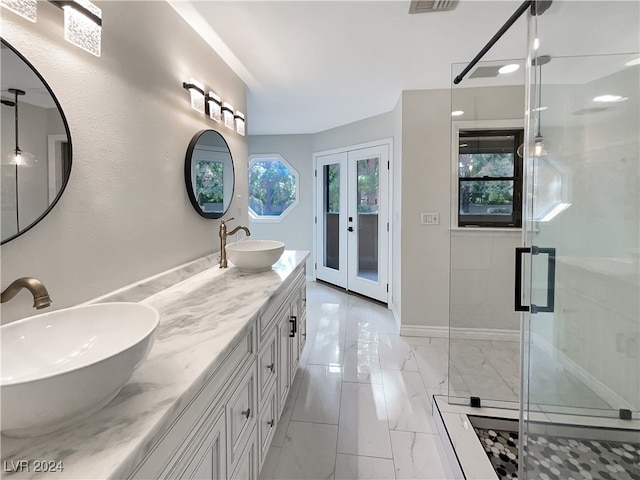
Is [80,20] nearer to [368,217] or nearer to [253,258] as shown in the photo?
[253,258]

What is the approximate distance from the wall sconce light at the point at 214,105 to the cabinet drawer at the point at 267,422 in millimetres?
1753

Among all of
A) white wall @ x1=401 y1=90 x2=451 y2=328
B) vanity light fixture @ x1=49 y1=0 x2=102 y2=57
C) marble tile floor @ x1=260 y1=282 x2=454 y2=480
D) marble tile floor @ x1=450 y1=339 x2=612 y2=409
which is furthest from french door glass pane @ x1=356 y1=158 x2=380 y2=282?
vanity light fixture @ x1=49 y1=0 x2=102 y2=57

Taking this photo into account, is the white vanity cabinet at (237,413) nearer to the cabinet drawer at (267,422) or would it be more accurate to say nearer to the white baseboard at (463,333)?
the cabinet drawer at (267,422)

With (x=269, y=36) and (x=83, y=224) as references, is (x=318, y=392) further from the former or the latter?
(x=269, y=36)

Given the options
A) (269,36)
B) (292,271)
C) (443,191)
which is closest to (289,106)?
(269,36)

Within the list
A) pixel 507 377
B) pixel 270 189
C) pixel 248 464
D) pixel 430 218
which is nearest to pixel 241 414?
pixel 248 464

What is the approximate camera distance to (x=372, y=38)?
1.99 metres

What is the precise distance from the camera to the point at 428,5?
5.42ft

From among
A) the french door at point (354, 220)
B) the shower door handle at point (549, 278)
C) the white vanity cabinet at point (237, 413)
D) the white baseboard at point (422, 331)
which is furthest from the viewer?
the french door at point (354, 220)

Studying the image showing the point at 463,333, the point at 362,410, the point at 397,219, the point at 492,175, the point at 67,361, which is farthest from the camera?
the point at 397,219

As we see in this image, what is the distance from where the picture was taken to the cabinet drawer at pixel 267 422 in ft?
4.33

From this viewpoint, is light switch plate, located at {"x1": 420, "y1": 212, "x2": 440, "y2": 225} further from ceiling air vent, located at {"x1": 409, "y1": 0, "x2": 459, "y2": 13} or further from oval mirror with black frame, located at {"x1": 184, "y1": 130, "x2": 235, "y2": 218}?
oval mirror with black frame, located at {"x1": 184, "y1": 130, "x2": 235, "y2": 218}

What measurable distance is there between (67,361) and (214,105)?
1771 mm

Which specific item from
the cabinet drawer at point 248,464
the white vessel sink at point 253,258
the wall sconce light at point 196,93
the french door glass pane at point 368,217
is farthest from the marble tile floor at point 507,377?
the wall sconce light at point 196,93
